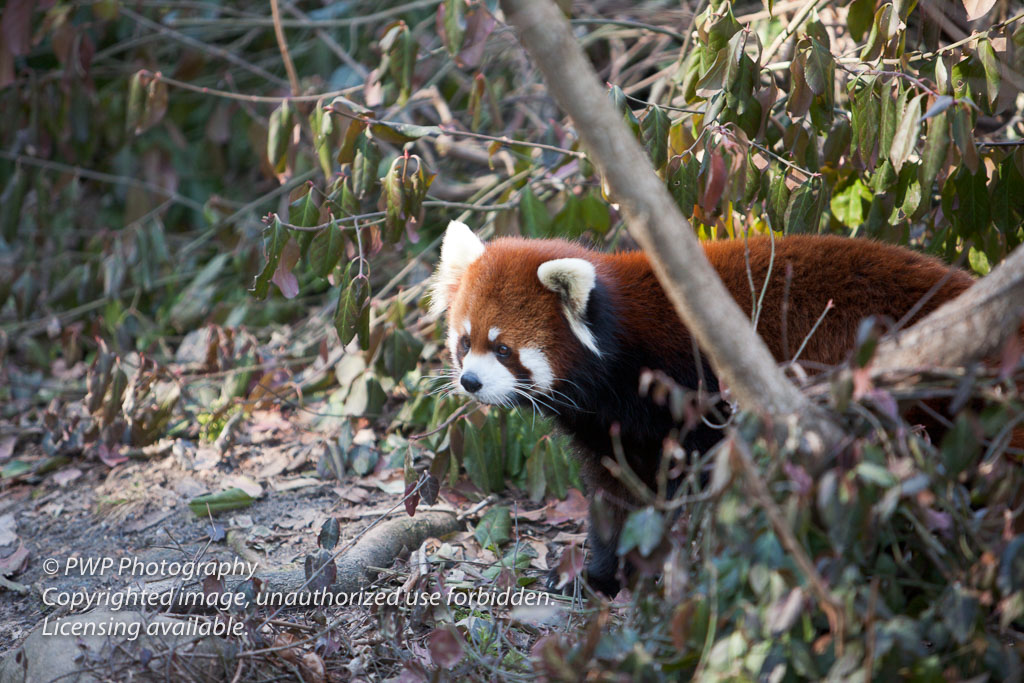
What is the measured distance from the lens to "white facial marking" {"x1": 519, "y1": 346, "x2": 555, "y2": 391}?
283 centimetres

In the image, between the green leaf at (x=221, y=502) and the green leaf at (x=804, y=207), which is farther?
the green leaf at (x=221, y=502)

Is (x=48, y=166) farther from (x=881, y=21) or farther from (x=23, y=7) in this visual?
(x=881, y=21)

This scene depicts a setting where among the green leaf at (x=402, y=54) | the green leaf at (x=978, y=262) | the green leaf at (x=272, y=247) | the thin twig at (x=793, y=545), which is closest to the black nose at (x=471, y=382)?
the green leaf at (x=272, y=247)

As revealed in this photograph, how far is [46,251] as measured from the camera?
6.00 metres

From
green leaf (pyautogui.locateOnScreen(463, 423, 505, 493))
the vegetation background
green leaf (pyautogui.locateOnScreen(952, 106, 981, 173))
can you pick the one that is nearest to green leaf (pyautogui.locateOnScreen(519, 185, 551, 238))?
the vegetation background

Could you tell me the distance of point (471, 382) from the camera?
2814mm

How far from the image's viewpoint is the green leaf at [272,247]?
302 centimetres

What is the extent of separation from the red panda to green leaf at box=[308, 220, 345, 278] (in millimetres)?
457

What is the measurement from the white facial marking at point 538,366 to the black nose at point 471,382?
170 millimetres

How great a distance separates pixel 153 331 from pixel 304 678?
371 cm

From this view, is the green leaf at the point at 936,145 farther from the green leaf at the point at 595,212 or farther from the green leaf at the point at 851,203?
the green leaf at the point at 595,212

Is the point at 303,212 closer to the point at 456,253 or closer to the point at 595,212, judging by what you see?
the point at 456,253

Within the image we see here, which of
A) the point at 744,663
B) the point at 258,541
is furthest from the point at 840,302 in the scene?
the point at 258,541

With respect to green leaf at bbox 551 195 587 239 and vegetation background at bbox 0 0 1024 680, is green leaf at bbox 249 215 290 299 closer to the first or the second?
vegetation background at bbox 0 0 1024 680
